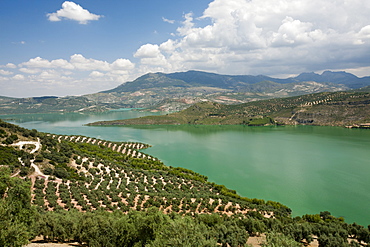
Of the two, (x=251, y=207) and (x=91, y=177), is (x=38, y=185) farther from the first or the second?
(x=251, y=207)

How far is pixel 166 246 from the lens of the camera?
45.1ft

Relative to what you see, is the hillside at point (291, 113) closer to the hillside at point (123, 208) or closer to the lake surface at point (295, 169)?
the lake surface at point (295, 169)

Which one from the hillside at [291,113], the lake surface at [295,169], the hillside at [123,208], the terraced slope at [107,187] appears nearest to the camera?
the hillside at [123,208]

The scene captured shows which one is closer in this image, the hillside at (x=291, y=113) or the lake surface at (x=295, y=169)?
the lake surface at (x=295, y=169)

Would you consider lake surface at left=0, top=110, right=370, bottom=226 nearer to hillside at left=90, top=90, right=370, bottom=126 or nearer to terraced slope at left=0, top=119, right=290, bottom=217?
terraced slope at left=0, top=119, right=290, bottom=217

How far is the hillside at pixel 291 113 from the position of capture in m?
138

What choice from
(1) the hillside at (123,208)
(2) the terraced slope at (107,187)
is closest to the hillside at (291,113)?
(1) the hillside at (123,208)

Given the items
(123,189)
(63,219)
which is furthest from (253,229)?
(123,189)

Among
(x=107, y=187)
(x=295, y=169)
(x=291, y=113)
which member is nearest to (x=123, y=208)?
(x=107, y=187)

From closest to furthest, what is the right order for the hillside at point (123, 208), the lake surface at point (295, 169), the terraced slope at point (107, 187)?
1. the hillside at point (123, 208)
2. the terraced slope at point (107, 187)
3. the lake surface at point (295, 169)

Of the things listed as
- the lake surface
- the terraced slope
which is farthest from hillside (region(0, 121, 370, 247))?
the lake surface

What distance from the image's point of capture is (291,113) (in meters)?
161

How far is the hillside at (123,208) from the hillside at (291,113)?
387 feet

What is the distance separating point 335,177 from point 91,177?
1961 inches
